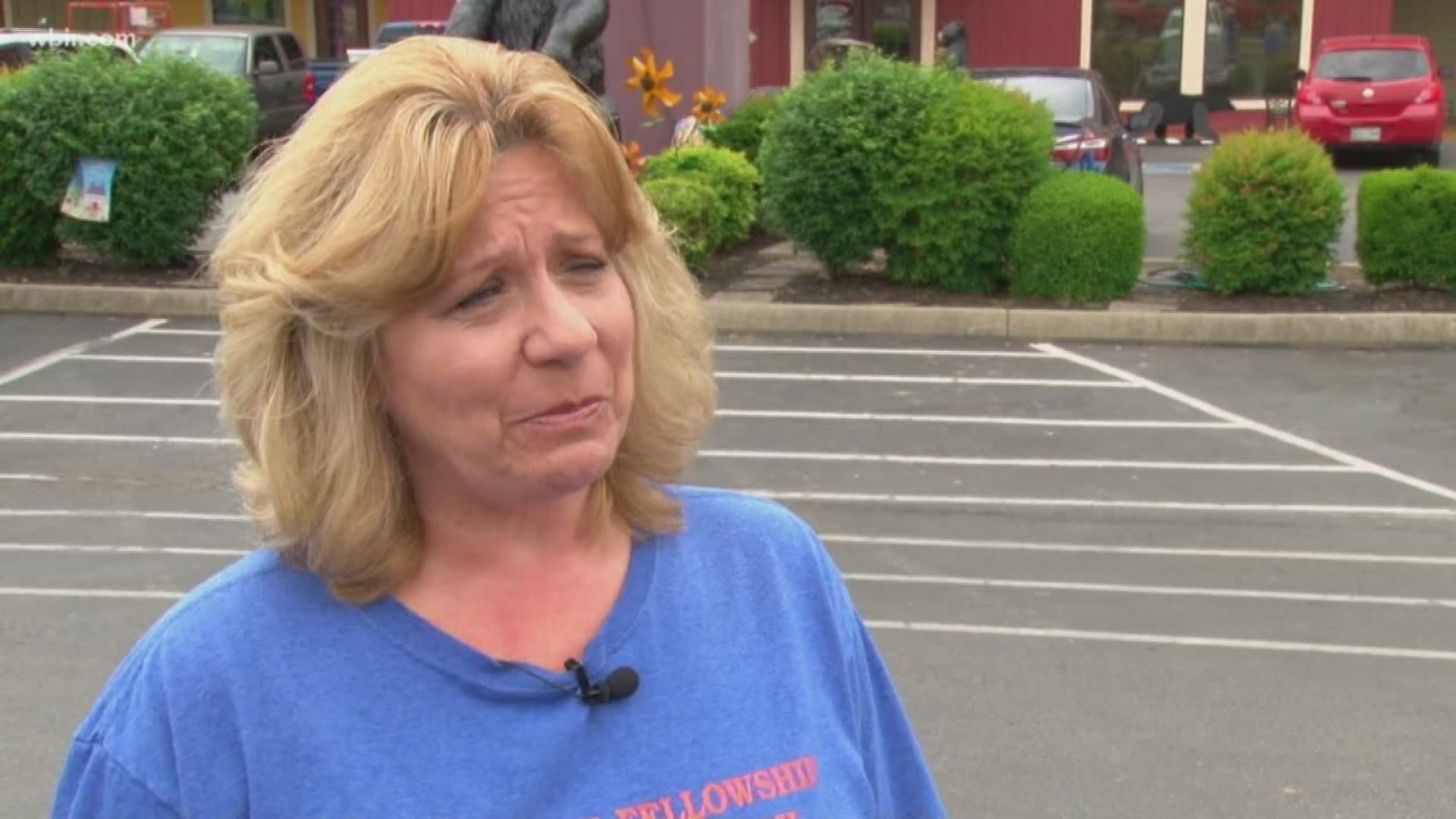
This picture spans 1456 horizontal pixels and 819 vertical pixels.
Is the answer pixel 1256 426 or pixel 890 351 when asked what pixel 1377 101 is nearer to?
pixel 890 351

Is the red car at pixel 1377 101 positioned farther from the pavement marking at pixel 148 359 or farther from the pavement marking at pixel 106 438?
the pavement marking at pixel 106 438

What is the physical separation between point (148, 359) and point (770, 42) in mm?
21670

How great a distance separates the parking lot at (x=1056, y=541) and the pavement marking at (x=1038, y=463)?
0.03 m

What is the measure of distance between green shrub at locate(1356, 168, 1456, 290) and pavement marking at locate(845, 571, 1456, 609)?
6488 millimetres

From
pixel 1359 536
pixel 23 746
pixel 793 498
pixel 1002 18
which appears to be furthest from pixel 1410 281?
pixel 1002 18

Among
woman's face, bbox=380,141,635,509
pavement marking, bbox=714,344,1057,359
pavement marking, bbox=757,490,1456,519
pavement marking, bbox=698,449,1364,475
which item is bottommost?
pavement marking, bbox=757,490,1456,519

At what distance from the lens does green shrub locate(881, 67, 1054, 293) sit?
12.2 meters

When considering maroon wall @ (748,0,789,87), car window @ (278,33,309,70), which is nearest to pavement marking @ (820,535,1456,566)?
car window @ (278,33,309,70)

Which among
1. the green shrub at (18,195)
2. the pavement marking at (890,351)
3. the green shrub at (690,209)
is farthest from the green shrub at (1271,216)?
the green shrub at (18,195)

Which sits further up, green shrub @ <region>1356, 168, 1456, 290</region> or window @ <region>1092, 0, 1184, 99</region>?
window @ <region>1092, 0, 1184, 99</region>

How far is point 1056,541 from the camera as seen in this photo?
709 cm

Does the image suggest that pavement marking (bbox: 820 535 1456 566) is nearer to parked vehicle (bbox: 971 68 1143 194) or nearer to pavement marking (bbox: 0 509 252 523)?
pavement marking (bbox: 0 509 252 523)

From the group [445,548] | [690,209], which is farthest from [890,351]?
[445,548]

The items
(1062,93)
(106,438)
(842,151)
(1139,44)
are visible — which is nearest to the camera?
(106,438)
